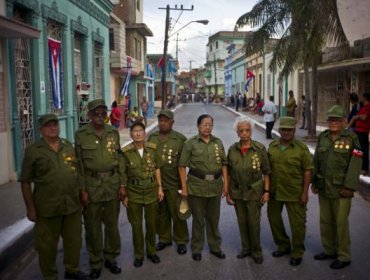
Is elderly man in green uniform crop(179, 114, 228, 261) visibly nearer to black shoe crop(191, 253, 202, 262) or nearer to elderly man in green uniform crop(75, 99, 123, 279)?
black shoe crop(191, 253, 202, 262)

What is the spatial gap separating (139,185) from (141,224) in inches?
17.3

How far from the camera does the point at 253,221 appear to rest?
4953 mm

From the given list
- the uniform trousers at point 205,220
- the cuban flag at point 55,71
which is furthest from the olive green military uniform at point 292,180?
the cuban flag at point 55,71

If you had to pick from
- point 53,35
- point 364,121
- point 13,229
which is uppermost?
point 53,35

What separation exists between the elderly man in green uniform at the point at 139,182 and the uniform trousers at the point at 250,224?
37.3 inches

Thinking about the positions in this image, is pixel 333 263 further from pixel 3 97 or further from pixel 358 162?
pixel 3 97

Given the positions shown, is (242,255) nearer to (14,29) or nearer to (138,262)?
(138,262)

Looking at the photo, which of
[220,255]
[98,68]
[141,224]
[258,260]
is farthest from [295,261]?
[98,68]

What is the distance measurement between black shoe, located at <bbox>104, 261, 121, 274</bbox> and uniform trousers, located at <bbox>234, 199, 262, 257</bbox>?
141 cm

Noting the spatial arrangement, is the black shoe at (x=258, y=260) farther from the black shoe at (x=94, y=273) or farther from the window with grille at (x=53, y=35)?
the window with grille at (x=53, y=35)

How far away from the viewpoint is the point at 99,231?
15.6ft

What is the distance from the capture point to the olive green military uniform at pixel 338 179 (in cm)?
472

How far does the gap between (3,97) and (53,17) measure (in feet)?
11.6

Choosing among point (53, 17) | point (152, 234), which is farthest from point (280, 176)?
point (53, 17)
